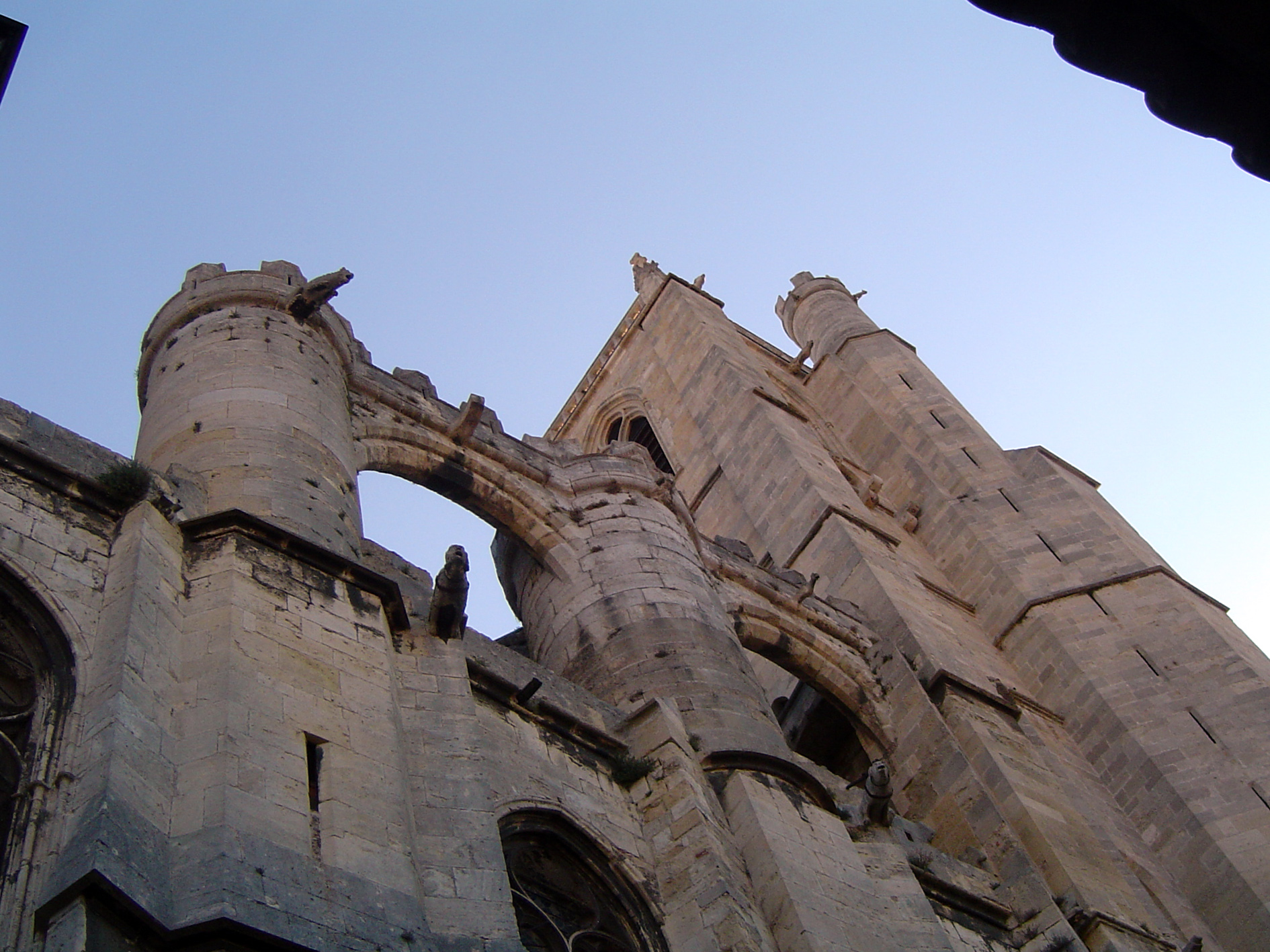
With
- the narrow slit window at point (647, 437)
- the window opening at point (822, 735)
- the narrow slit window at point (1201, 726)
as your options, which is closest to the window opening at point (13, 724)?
the window opening at point (822, 735)

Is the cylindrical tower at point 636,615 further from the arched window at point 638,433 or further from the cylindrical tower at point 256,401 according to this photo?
the arched window at point 638,433

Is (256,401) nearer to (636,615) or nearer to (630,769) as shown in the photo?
(636,615)

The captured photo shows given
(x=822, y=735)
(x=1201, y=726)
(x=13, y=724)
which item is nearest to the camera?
(x=13, y=724)

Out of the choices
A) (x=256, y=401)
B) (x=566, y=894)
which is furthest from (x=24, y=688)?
(x=256, y=401)

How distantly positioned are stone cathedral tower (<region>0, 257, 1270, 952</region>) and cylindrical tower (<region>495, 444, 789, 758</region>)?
1.5 inches

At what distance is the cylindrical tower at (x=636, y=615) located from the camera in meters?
10.8

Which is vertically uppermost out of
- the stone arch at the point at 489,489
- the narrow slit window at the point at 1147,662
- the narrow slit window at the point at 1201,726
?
the stone arch at the point at 489,489

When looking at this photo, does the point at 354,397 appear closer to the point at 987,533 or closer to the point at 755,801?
the point at 755,801

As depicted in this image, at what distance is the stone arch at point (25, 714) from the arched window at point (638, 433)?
18.9m

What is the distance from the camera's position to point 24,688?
6.62 metres

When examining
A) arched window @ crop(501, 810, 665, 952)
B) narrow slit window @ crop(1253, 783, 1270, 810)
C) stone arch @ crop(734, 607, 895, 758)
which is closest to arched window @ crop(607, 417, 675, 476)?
stone arch @ crop(734, 607, 895, 758)

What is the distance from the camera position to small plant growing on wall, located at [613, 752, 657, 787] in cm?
945

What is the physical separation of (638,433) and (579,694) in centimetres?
1714

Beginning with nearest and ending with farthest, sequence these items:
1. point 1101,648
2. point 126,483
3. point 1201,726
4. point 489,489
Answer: point 126,483 → point 489,489 → point 1201,726 → point 1101,648
